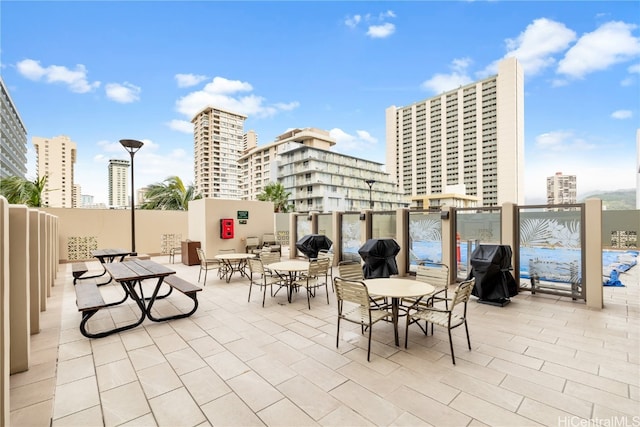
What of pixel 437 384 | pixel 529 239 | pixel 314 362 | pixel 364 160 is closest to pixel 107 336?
pixel 314 362

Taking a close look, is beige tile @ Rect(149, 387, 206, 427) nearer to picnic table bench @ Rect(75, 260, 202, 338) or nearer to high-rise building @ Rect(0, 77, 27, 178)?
picnic table bench @ Rect(75, 260, 202, 338)

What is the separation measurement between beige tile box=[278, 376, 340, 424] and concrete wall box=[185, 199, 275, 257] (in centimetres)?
798

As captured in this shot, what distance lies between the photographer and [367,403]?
90.4 inches

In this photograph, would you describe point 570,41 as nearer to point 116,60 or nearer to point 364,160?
point 364,160

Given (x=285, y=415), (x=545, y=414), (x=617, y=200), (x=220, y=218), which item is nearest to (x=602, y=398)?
(x=545, y=414)

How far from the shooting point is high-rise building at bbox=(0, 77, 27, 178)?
179 ft

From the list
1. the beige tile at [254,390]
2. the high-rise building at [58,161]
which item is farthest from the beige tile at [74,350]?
the high-rise building at [58,161]

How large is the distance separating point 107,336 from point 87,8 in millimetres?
10432

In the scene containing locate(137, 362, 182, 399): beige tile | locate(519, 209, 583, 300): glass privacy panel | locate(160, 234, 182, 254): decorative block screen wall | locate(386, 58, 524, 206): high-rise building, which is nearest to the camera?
locate(137, 362, 182, 399): beige tile

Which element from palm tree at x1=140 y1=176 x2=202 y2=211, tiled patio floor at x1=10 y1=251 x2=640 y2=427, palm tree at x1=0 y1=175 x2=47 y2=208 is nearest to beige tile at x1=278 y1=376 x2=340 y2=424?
tiled patio floor at x1=10 y1=251 x2=640 y2=427

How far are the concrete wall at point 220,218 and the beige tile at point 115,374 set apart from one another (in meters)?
6.88

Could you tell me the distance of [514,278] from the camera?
5.74 meters

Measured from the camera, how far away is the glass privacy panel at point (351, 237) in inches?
356

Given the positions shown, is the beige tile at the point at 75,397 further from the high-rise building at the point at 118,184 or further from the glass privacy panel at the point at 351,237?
the high-rise building at the point at 118,184
